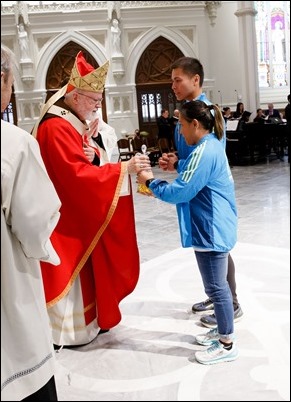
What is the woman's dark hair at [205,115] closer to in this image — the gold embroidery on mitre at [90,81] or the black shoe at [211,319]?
→ the gold embroidery on mitre at [90,81]

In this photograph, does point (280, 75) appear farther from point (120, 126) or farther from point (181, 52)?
point (120, 126)

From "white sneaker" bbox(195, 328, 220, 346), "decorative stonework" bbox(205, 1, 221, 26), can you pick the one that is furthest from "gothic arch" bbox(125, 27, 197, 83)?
"white sneaker" bbox(195, 328, 220, 346)

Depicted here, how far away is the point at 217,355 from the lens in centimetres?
258

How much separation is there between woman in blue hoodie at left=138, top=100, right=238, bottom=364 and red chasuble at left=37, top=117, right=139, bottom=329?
0.28m

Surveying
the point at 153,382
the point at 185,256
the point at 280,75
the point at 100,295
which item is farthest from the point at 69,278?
the point at 280,75

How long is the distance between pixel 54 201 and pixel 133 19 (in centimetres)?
1267

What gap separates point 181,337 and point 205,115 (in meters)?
1.28

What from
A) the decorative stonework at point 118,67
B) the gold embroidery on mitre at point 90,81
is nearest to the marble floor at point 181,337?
the gold embroidery on mitre at point 90,81

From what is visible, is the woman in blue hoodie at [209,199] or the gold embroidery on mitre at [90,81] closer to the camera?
the woman in blue hoodie at [209,199]

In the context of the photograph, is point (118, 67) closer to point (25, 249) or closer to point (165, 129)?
point (165, 129)

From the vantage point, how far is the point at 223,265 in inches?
101

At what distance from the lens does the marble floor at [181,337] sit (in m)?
2.22

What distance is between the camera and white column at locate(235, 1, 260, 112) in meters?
12.5

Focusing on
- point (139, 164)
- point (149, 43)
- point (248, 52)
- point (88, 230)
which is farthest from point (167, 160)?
point (149, 43)
